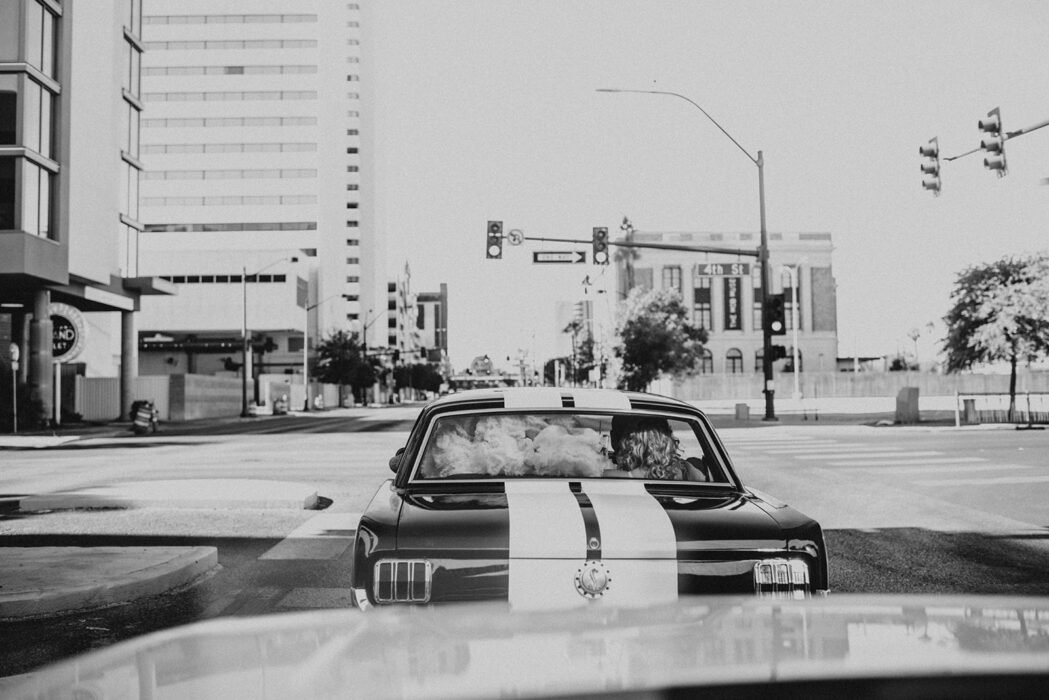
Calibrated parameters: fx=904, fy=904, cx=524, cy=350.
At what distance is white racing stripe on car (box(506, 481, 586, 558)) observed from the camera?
11.1 ft

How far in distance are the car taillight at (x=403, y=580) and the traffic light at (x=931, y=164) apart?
58.9ft

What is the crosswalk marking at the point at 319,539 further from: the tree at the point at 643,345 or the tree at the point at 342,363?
the tree at the point at 342,363

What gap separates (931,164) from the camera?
18516 mm

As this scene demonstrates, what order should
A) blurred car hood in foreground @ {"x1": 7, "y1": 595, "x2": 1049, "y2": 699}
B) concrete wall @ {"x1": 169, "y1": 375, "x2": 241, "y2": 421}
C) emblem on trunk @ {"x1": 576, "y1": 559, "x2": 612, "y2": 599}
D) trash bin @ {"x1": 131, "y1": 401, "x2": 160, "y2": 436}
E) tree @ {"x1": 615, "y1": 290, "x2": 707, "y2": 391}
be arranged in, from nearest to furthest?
blurred car hood in foreground @ {"x1": 7, "y1": 595, "x2": 1049, "y2": 699} < emblem on trunk @ {"x1": 576, "y1": 559, "x2": 612, "y2": 599} < trash bin @ {"x1": 131, "y1": 401, "x2": 160, "y2": 436} < concrete wall @ {"x1": 169, "y1": 375, "x2": 241, "y2": 421} < tree @ {"x1": 615, "y1": 290, "x2": 707, "y2": 391}

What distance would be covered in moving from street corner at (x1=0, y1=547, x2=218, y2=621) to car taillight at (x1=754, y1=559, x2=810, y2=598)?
4.59 meters

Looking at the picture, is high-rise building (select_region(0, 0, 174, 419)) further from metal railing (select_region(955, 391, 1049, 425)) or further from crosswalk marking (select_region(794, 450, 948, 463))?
metal railing (select_region(955, 391, 1049, 425))

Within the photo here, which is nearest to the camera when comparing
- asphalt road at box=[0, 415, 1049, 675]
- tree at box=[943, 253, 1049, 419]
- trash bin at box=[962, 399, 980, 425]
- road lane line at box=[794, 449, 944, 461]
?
asphalt road at box=[0, 415, 1049, 675]

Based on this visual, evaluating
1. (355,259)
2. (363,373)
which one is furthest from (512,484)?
(355,259)

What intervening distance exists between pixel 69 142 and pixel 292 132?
68.2 metres

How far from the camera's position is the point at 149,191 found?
100m

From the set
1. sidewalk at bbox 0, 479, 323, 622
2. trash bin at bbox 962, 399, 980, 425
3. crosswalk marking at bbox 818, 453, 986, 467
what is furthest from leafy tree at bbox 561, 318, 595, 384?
sidewalk at bbox 0, 479, 323, 622

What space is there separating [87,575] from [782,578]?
5110mm

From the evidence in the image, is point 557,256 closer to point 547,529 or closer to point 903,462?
point 903,462

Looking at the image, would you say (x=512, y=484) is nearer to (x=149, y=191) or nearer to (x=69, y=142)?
(x=69, y=142)
